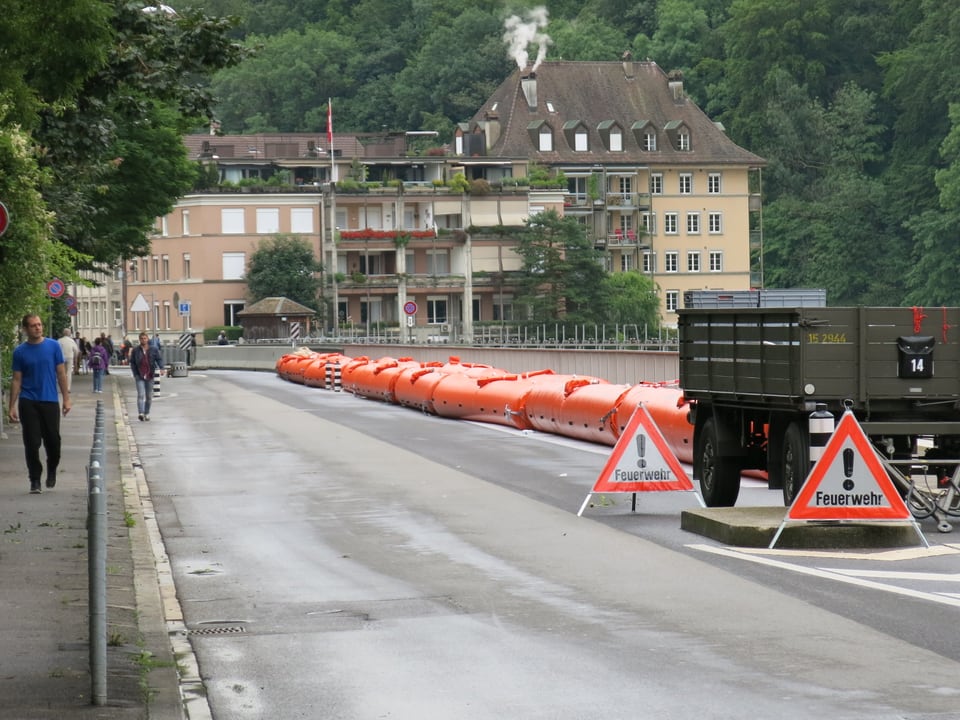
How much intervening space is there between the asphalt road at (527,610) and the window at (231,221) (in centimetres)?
9659

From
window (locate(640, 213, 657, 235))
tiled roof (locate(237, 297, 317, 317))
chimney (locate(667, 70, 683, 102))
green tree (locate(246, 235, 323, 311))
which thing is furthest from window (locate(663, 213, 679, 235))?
tiled roof (locate(237, 297, 317, 317))

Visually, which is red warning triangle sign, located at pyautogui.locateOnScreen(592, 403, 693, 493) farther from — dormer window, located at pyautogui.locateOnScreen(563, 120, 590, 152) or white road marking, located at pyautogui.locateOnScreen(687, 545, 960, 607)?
dormer window, located at pyautogui.locateOnScreen(563, 120, 590, 152)

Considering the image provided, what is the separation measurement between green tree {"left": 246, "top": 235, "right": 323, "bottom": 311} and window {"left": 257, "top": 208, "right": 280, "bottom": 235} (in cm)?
237

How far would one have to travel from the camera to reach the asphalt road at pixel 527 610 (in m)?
9.49

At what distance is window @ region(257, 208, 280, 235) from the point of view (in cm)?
11850

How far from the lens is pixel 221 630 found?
11836mm

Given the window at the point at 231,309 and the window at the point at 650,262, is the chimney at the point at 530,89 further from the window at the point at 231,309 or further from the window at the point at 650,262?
the window at the point at 231,309

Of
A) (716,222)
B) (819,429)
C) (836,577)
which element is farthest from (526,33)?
(836,577)

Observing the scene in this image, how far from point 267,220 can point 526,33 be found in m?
43.3

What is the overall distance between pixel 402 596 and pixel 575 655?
105 inches

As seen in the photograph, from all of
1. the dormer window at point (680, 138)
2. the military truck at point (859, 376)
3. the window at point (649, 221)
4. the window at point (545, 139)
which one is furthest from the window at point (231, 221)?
the military truck at point (859, 376)

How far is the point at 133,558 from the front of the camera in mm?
15258

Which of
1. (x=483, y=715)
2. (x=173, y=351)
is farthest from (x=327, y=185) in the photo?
(x=483, y=715)

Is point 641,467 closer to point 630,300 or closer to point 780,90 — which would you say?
point 630,300
